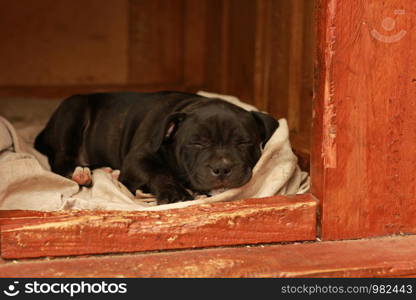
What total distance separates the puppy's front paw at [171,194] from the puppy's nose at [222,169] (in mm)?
209

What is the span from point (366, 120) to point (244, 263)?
0.73 metres

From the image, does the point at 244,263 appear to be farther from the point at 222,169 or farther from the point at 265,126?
the point at 265,126

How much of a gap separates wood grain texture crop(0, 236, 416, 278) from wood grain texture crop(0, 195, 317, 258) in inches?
1.6

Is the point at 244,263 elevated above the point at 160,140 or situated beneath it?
situated beneath

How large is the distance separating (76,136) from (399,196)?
7.56 feet

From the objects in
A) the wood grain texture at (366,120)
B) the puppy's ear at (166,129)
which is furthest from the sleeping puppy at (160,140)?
the wood grain texture at (366,120)

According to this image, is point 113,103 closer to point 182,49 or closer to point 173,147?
point 173,147

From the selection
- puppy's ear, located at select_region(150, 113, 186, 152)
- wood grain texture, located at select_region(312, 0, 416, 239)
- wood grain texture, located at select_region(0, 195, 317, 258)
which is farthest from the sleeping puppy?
wood grain texture, located at select_region(312, 0, 416, 239)

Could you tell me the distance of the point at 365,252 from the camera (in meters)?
2.37

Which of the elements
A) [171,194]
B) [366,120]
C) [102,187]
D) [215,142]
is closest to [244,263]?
[366,120]

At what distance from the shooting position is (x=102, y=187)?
3.24 meters

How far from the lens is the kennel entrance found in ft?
7.64

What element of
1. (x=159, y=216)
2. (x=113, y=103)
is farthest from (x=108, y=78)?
(x=159, y=216)

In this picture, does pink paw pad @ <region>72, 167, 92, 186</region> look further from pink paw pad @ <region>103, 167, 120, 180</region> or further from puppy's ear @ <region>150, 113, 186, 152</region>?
puppy's ear @ <region>150, 113, 186, 152</region>
